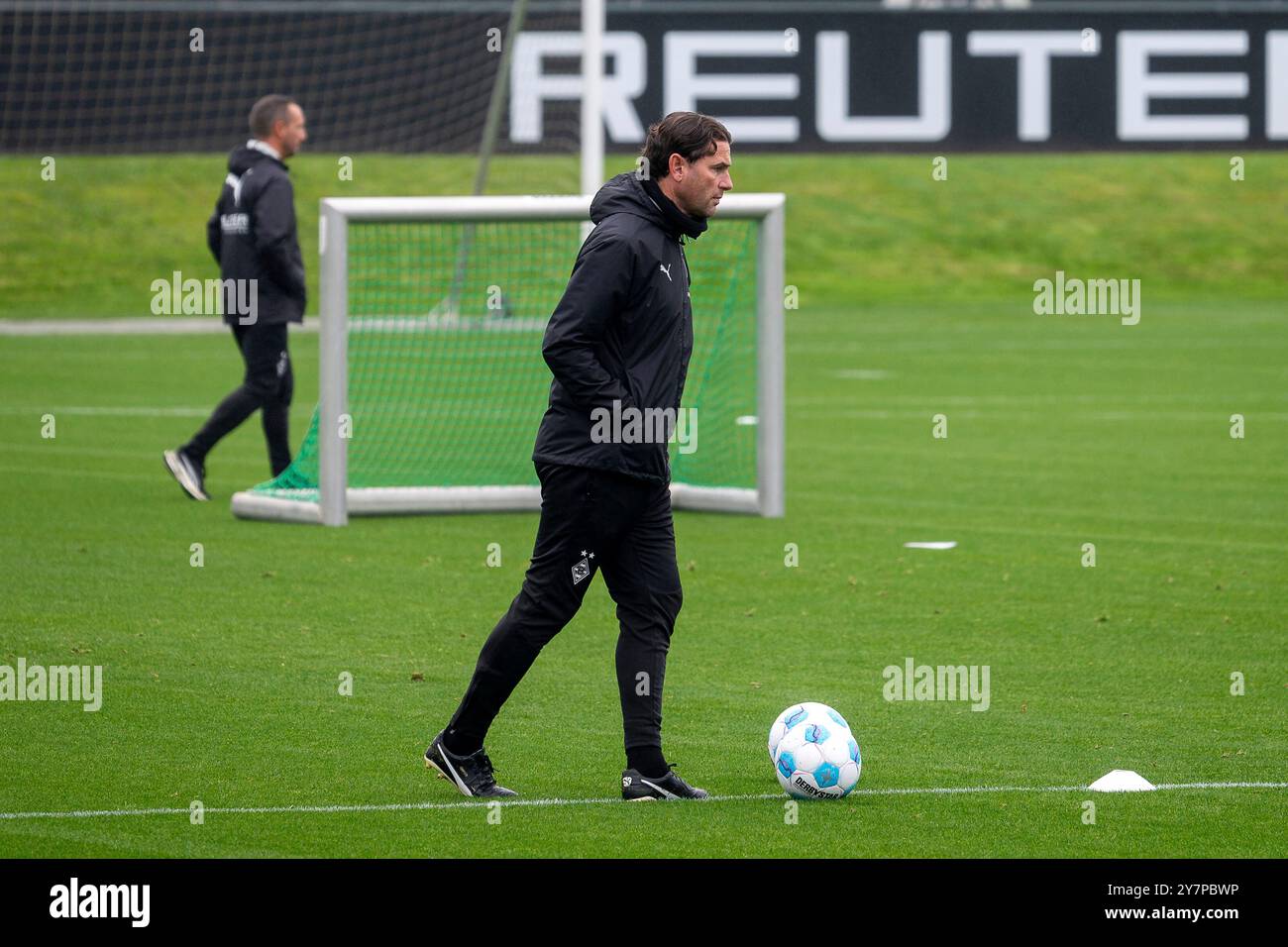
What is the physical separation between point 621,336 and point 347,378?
6517 mm

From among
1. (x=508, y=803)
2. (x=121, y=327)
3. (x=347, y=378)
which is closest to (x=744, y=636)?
(x=508, y=803)

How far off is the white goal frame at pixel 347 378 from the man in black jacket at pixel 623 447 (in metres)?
5.75

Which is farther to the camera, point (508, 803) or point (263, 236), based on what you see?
point (263, 236)

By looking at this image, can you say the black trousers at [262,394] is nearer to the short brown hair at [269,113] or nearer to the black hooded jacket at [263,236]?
the black hooded jacket at [263,236]

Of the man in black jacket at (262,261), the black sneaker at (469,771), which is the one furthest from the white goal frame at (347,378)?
the black sneaker at (469,771)

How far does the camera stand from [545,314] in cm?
1434

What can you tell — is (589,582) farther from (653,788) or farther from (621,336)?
(621,336)

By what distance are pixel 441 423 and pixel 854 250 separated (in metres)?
20.6

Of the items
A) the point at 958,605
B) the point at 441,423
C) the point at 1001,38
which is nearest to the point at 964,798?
the point at 958,605

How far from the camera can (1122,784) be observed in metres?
6.81

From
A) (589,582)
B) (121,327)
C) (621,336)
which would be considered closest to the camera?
(621,336)

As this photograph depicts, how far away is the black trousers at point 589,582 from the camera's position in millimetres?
6508

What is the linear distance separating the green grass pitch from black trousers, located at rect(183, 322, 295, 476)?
55 cm
